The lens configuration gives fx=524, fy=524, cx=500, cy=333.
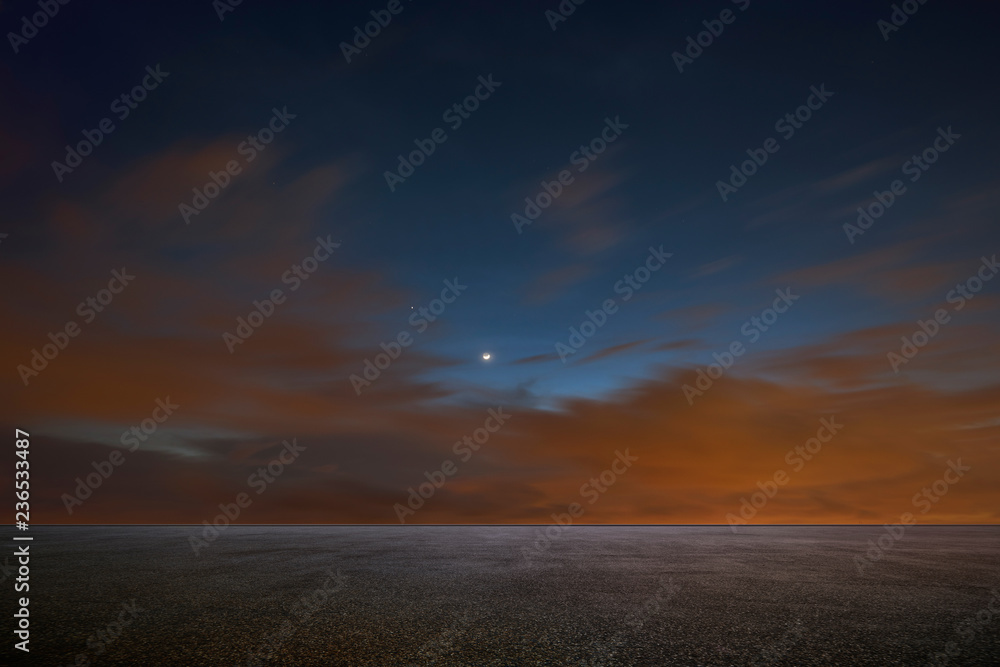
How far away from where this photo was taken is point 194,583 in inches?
571

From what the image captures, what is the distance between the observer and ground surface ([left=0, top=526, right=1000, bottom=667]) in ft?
26.3

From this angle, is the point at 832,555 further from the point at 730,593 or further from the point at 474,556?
the point at 474,556

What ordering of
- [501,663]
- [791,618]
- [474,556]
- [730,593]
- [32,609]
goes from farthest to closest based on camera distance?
[474,556]
[730,593]
[32,609]
[791,618]
[501,663]

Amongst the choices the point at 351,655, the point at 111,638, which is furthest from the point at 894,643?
the point at 111,638

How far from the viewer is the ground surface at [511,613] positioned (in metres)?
8.01

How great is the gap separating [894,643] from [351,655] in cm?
880

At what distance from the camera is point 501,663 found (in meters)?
7.53

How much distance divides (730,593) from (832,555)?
46.6 feet

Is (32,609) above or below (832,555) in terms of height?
above

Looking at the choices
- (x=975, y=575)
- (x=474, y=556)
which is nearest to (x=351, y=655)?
(x=474, y=556)

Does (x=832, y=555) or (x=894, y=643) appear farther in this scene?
(x=832, y=555)

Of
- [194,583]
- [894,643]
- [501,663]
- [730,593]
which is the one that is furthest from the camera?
[194,583]

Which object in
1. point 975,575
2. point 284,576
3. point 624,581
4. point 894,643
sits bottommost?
point 975,575

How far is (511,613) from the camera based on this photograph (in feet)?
34.5
